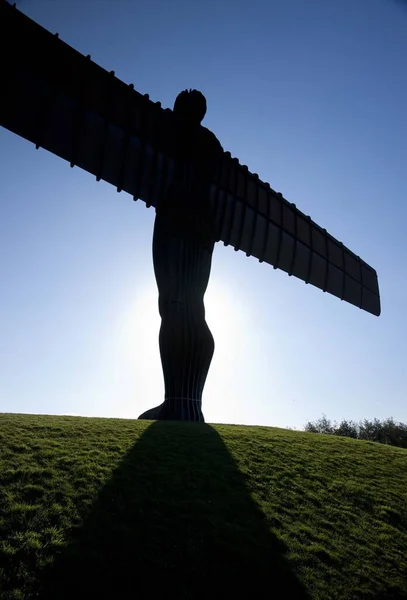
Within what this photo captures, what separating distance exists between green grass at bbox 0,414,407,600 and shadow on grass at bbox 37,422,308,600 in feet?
0.06

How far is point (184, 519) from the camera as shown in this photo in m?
6.61

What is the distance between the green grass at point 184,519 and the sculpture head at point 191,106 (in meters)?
8.86

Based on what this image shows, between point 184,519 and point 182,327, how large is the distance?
5.76m

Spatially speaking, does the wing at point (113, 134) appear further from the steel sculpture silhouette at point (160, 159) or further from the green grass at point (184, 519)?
the green grass at point (184, 519)

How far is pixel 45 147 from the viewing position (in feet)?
37.7

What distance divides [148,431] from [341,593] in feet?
19.7

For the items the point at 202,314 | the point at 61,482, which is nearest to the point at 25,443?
the point at 61,482

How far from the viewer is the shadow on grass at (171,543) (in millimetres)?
5000

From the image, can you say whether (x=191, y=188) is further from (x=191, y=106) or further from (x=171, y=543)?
(x=171, y=543)

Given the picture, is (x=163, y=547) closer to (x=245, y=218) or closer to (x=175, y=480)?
(x=175, y=480)

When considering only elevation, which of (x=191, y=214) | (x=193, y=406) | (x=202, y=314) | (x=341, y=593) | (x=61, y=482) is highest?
(x=191, y=214)

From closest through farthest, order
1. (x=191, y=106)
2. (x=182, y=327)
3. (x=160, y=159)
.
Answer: (x=182, y=327)
(x=160, y=159)
(x=191, y=106)

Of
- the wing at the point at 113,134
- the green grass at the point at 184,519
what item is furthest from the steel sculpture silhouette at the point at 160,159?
the green grass at the point at 184,519

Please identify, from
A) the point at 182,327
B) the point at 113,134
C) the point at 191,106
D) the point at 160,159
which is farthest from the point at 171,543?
the point at 191,106
